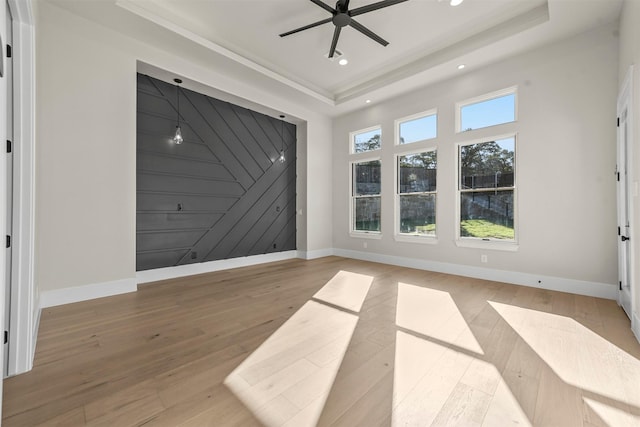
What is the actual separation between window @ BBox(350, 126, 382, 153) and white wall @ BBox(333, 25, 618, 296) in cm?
147

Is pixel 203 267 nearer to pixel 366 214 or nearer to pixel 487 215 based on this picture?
pixel 366 214

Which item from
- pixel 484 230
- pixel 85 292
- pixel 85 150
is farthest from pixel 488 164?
pixel 85 292

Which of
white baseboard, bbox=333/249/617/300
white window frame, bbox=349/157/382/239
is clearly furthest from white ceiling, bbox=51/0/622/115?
white baseboard, bbox=333/249/617/300

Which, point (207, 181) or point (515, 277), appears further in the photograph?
point (207, 181)

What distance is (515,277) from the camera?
3893mm

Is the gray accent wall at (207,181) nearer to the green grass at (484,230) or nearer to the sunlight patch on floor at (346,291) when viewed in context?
the sunlight patch on floor at (346,291)

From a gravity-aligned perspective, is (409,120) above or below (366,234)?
above

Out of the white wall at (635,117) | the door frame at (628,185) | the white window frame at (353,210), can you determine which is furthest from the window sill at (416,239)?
the white wall at (635,117)

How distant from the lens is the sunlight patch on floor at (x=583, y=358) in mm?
1596

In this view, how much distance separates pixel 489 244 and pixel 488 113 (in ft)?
6.75

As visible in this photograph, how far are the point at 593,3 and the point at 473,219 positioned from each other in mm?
2833

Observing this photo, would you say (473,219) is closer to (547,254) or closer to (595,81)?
(547,254)

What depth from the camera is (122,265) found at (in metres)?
3.48

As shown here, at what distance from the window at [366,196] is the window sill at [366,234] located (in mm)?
77
